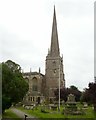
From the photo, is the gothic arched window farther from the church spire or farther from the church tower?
the church spire

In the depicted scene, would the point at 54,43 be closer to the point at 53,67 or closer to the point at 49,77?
the point at 53,67

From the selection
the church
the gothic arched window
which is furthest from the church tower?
the gothic arched window

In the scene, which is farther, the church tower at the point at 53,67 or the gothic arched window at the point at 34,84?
the gothic arched window at the point at 34,84

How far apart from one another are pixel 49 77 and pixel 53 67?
4258 mm

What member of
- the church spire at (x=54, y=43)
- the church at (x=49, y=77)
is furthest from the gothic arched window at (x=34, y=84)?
the church spire at (x=54, y=43)

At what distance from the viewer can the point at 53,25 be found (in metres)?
122

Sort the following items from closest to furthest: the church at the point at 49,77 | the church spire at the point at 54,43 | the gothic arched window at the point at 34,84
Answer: the church at the point at 49,77 < the church spire at the point at 54,43 < the gothic arched window at the point at 34,84

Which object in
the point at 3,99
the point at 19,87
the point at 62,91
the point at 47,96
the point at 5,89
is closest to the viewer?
the point at 3,99

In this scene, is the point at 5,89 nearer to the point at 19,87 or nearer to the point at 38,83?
the point at 19,87

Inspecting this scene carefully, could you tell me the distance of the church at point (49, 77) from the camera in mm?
117694

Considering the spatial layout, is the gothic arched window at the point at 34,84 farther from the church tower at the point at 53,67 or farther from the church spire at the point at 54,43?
the church spire at the point at 54,43

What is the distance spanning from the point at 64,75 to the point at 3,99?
95498 mm

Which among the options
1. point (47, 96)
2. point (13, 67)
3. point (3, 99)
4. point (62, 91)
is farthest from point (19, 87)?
point (47, 96)

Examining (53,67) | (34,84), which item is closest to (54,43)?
(53,67)
